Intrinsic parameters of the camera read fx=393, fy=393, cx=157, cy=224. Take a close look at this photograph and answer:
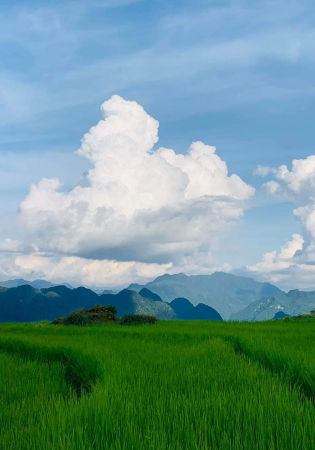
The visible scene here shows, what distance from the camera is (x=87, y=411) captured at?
A: 4328mm

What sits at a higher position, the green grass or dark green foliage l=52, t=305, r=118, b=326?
the green grass

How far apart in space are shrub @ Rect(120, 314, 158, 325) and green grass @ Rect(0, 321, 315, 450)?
1032cm

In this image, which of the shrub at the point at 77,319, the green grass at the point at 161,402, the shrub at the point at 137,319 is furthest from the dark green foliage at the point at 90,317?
the green grass at the point at 161,402

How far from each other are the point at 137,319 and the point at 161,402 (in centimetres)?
1513

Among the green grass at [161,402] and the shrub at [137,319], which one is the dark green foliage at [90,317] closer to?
the shrub at [137,319]

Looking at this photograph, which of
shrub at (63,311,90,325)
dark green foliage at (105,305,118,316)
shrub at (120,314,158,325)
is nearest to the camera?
shrub at (120,314,158,325)

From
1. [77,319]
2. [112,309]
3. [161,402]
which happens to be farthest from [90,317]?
[161,402]

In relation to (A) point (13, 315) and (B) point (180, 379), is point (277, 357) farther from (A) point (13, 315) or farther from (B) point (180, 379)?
(A) point (13, 315)

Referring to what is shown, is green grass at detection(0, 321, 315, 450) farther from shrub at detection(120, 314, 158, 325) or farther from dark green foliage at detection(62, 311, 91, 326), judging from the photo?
dark green foliage at detection(62, 311, 91, 326)

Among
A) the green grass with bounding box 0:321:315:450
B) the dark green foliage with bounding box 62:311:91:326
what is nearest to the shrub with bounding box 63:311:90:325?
the dark green foliage with bounding box 62:311:91:326

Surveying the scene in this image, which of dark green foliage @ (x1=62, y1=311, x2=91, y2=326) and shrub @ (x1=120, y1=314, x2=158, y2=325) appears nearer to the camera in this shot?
shrub @ (x1=120, y1=314, x2=158, y2=325)

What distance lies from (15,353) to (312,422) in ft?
28.3

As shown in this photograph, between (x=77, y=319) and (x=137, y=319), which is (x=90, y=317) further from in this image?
(x=137, y=319)

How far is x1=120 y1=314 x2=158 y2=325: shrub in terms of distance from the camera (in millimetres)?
19147
